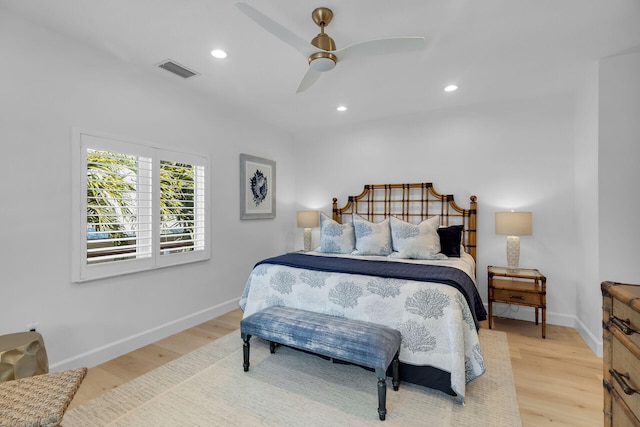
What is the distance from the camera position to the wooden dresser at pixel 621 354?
0.92 m

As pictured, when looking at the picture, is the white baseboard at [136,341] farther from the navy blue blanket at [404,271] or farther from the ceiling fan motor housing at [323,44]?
the ceiling fan motor housing at [323,44]

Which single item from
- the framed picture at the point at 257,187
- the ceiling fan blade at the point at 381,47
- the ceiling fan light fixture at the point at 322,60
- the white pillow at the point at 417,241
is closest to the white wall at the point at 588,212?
the white pillow at the point at 417,241

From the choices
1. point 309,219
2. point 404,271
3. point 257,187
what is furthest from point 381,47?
point 309,219

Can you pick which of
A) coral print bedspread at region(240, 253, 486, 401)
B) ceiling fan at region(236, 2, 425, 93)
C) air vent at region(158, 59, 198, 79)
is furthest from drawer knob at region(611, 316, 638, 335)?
air vent at region(158, 59, 198, 79)

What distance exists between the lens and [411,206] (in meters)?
4.18

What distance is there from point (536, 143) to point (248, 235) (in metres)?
3.72

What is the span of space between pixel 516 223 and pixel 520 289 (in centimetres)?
69

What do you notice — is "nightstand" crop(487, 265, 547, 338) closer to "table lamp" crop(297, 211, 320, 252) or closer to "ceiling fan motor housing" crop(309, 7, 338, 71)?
"table lamp" crop(297, 211, 320, 252)

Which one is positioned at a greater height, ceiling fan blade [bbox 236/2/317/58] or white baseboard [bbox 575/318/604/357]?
ceiling fan blade [bbox 236/2/317/58]

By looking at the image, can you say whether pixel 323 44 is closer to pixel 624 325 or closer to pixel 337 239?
pixel 624 325

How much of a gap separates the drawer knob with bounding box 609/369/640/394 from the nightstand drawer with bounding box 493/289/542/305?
2.28 meters

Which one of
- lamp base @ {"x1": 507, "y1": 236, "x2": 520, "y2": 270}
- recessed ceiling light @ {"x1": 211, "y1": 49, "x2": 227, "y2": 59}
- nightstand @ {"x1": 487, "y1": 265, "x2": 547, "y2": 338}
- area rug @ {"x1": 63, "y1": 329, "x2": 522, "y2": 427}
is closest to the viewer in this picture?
area rug @ {"x1": 63, "y1": 329, "x2": 522, "y2": 427}

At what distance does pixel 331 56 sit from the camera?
80.7 inches

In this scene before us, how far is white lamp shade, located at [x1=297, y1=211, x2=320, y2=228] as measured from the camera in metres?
4.57
